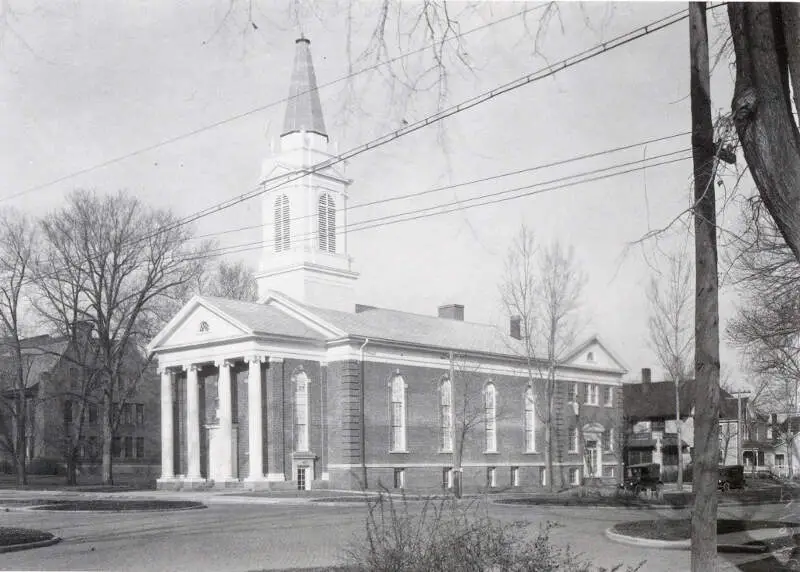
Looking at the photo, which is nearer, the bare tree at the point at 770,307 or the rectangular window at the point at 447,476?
the bare tree at the point at 770,307

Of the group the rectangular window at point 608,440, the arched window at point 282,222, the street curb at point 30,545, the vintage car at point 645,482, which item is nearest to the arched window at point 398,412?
the arched window at point 282,222

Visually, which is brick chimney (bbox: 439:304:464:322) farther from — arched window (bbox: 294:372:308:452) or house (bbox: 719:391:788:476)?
house (bbox: 719:391:788:476)

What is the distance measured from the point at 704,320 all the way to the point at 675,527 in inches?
446

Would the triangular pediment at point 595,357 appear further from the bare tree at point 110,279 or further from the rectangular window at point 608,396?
the bare tree at point 110,279

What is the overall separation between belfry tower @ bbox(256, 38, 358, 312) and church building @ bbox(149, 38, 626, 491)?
3.1 inches

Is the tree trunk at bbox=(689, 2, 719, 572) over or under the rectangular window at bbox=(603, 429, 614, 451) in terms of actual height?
over

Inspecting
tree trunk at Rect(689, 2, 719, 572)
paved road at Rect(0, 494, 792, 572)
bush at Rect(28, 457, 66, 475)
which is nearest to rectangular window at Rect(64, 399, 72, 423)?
bush at Rect(28, 457, 66, 475)

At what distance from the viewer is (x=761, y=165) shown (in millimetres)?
7906

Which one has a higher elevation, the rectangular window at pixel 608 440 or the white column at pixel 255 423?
the white column at pixel 255 423

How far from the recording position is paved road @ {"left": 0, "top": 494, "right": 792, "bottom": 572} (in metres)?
15.5

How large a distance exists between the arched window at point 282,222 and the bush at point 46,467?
119 feet

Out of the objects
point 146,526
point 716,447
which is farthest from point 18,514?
point 716,447

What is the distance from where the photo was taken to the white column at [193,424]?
44.9 m

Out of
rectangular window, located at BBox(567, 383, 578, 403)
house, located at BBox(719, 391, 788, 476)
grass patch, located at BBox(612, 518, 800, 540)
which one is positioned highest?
rectangular window, located at BBox(567, 383, 578, 403)
